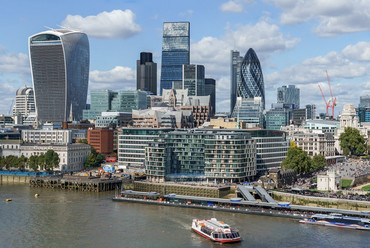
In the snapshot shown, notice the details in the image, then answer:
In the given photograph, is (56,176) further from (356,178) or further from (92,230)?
(356,178)

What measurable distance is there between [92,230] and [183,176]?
1928 inches

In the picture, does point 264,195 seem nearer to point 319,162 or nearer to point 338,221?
point 338,221

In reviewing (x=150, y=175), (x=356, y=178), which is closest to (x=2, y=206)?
(x=150, y=175)

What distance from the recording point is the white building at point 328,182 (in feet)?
396

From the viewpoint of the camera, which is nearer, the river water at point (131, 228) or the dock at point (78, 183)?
the river water at point (131, 228)

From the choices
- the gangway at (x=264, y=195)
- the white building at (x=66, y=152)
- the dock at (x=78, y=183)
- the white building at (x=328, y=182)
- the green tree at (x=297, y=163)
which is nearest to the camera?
the gangway at (x=264, y=195)

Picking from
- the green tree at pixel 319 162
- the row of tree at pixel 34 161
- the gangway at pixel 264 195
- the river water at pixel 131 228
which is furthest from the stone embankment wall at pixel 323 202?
the row of tree at pixel 34 161

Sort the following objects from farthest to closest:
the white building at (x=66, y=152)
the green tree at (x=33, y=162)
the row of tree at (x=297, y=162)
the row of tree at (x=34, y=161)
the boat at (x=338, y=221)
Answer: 1. the white building at (x=66, y=152)
2. the row of tree at (x=34, y=161)
3. the green tree at (x=33, y=162)
4. the row of tree at (x=297, y=162)
5. the boat at (x=338, y=221)

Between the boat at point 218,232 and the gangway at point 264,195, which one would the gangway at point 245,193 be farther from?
the boat at point 218,232

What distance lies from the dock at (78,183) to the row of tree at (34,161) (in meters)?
15.4

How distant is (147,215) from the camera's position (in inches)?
4053

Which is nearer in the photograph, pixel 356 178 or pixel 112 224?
pixel 112 224

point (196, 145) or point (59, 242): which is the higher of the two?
point (196, 145)

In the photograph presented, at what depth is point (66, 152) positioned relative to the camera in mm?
172625
